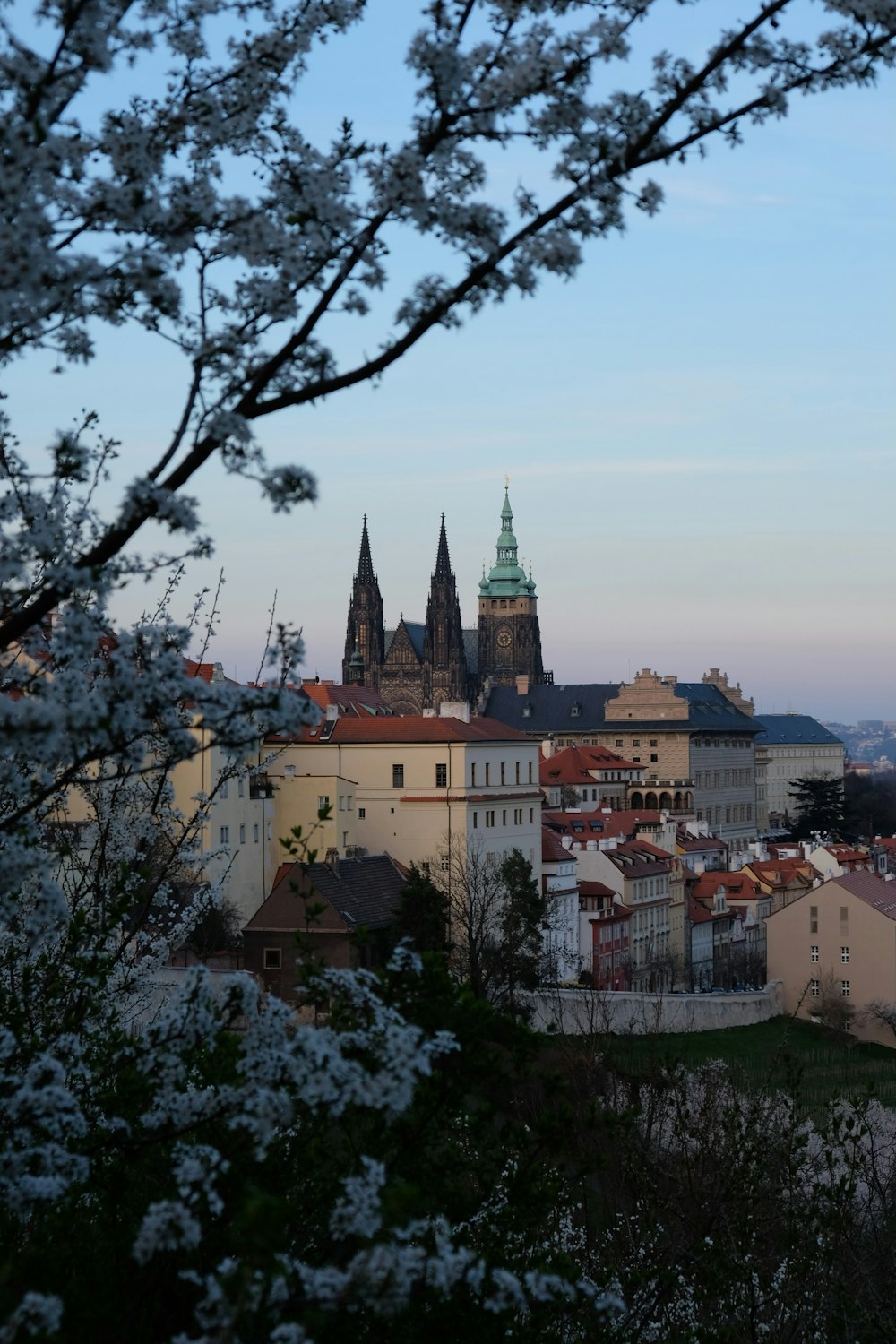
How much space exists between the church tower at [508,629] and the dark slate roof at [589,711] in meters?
17.2

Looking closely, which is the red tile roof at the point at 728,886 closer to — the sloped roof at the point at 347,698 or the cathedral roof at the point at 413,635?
the sloped roof at the point at 347,698

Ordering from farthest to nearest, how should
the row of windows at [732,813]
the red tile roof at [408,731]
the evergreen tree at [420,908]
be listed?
the row of windows at [732,813], the red tile roof at [408,731], the evergreen tree at [420,908]

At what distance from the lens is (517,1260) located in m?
7.58

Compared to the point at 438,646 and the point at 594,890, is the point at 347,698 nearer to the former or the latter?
the point at 594,890

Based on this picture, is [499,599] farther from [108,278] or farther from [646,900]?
[108,278]

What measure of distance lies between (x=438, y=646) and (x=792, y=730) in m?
40.7

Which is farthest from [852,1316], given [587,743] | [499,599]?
[499,599]

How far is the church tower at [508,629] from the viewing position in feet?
515

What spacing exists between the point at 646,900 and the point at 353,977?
64529mm

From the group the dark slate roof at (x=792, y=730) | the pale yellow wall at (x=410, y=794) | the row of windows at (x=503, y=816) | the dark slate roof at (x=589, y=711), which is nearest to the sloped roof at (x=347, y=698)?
A: the pale yellow wall at (x=410, y=794)

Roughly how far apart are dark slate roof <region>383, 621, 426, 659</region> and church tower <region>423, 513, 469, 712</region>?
835mm

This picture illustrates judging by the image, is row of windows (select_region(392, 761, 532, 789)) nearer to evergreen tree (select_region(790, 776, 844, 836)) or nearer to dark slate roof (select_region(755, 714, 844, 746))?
evergreen tree (select_region(790, 776, 844, 836))

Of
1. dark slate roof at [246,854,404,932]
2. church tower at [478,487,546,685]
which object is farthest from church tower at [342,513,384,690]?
dark slate roof at [246,854,404,932]

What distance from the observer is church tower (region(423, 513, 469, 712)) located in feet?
491
